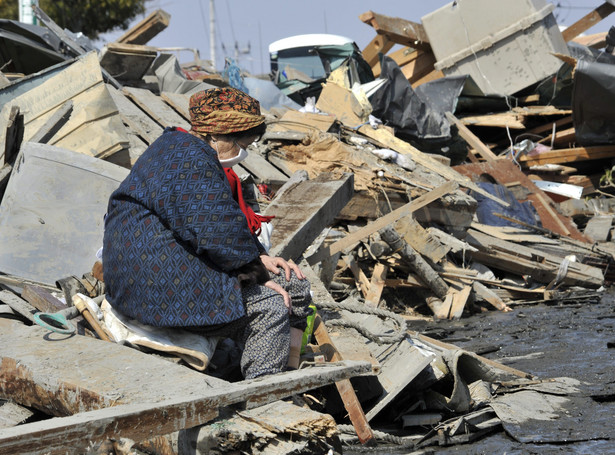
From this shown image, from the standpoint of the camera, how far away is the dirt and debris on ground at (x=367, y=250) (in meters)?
2.91

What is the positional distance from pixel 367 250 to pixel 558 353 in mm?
2789

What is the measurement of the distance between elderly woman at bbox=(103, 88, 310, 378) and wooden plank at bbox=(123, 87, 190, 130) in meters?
6.42

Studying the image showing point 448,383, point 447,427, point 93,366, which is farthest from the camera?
point 448,383

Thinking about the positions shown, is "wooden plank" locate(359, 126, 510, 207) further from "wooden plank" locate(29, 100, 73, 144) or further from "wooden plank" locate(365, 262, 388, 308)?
"wooden plank" locate(29, 100, 73, 144)

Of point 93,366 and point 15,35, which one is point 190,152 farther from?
point 15,35

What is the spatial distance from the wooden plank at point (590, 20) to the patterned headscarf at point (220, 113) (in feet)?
48.5

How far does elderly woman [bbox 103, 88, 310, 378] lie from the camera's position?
3164 mm

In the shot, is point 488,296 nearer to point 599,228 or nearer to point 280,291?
point 599,228

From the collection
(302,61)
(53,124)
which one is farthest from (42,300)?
(302,61)

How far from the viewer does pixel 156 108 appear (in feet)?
33.0

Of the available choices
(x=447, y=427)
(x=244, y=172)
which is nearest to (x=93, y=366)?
(x=447, y=427)

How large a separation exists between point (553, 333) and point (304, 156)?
399cm

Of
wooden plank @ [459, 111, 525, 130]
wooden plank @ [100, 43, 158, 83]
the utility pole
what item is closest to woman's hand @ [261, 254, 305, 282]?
wooden plank @ [100, 43, 158, 83]

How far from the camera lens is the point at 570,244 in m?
10.6
